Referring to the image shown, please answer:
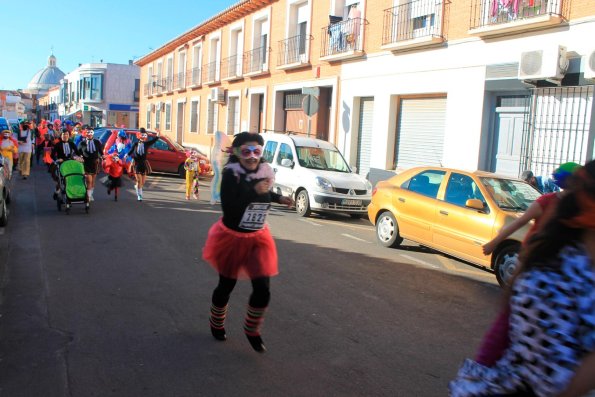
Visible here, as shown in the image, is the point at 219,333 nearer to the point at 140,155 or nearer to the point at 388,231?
the point at 388,231

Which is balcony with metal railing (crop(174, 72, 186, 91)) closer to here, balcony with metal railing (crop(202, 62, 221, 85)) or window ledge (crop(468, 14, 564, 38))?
balcony with metal railing (crop(202, 62, 221, 85))

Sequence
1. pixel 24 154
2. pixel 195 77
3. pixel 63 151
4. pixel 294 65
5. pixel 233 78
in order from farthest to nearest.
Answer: pixel 195 77
pixel 233 78
pixel 294 65
pixel 24 154
pixel 63 151

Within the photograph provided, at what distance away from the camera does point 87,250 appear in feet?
26.8

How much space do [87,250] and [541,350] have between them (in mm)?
7409

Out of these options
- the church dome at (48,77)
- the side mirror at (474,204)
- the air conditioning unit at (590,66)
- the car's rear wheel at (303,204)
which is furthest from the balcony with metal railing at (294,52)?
the church dome at (48,77)

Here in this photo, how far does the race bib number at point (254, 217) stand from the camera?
452cm

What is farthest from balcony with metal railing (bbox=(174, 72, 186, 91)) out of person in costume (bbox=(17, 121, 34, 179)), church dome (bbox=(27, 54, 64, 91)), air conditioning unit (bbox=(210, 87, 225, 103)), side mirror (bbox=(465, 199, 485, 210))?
church dome (bbox=(27, 54, 64, 91))

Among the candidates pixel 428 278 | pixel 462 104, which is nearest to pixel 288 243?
pixel 428 278

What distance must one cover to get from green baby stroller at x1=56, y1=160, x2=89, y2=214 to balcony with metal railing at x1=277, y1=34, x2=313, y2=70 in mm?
11135

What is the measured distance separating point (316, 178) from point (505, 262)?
19.5 feet

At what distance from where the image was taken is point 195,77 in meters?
32.6

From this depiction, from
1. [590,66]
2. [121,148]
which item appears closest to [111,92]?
[121,148]

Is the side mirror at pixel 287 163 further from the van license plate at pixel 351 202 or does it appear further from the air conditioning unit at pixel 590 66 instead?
the air conditioning unit at pixel 590 66

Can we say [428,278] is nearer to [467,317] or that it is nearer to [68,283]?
[467,317]
